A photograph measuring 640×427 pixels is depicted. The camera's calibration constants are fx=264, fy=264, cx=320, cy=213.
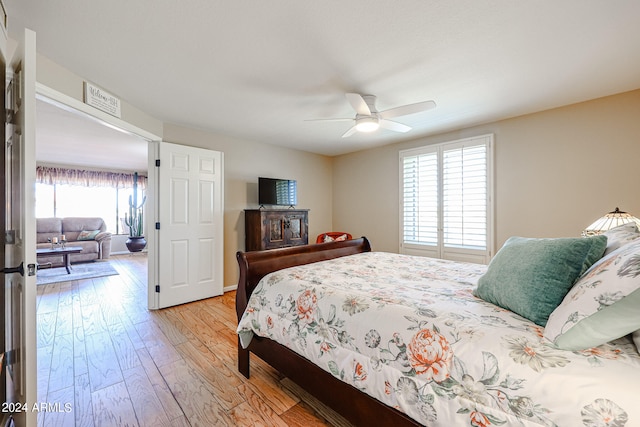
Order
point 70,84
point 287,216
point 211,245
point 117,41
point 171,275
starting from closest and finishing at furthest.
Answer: point 117,41
point 70,84
point 171,275
point 211,245
point 287,216

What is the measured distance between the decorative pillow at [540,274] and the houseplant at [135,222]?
8.82 metres

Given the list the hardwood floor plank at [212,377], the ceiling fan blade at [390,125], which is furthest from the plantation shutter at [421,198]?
the hardwood floor plank at [212,377]

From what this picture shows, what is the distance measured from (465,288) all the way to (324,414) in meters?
1.18

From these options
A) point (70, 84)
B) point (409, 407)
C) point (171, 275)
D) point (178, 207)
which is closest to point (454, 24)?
point (409, 407)

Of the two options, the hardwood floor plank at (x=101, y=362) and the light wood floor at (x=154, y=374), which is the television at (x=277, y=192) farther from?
the hardwood floor plank at (x=101, y=362)

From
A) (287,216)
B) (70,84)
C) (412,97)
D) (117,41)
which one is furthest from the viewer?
(287,216)

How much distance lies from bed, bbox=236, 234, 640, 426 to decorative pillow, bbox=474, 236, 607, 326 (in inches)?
1.6

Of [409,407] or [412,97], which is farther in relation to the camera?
[412,97]

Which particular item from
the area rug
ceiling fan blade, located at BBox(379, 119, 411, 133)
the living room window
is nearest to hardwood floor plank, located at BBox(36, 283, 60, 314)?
the area rug

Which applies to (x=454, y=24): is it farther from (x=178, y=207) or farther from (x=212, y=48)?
(x=178, y=207)

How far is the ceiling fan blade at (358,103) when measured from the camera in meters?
2.25

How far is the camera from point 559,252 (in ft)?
3.83

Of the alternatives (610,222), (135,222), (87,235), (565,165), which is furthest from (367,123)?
(135,222)

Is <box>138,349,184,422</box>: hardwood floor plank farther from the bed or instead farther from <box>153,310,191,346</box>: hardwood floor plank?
the bed
